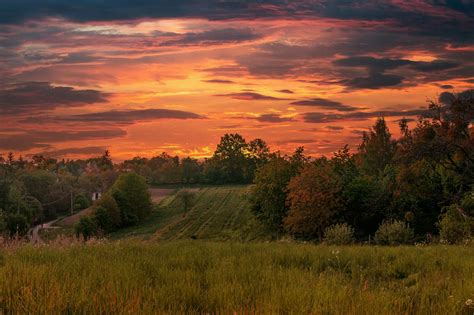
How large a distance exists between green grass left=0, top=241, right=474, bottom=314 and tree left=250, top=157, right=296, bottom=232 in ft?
181

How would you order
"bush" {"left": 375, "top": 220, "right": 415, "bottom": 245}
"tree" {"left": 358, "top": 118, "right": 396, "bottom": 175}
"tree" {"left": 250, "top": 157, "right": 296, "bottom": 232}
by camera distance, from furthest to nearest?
"tree" {"left": 358, "top": 118, "right": 396, "bottom": 175}, "tree" {"left": 250, "top": 157, "right": 296, "bottom": 232}, "bush" {"left": 375, "top": 220, "right": 415, "bottom": 245}

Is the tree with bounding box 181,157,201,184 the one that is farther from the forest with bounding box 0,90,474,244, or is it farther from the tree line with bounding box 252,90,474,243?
the tree line with bounding box 252,90,474,243

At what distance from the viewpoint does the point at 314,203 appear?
2189 inches

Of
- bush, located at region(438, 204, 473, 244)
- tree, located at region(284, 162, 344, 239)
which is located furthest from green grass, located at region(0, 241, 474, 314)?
tree, located at region(284, 162, 344, 239)

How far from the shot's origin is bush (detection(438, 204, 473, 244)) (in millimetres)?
35062

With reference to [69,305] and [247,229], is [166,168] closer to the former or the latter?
[247,229]

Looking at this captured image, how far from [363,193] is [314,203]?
7.43m

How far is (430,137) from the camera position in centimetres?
3522

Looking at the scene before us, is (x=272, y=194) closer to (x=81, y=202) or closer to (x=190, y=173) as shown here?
(x=81, y=202)

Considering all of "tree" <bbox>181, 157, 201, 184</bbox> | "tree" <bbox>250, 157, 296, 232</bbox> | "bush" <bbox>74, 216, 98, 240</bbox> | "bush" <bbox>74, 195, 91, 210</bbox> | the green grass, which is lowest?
"bush" <bbox>74, 195, 91, 210</bbox>

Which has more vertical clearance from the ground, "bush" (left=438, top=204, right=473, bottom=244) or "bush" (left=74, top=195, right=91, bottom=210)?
"bush" (left=438, top=204, right=473, bottom=244)

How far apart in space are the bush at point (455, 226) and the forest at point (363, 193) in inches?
3.2

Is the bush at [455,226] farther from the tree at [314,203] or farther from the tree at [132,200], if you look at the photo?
the tree at [132,200]

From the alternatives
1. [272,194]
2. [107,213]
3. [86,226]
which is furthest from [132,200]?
[272,194]
